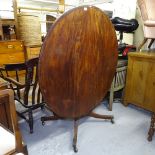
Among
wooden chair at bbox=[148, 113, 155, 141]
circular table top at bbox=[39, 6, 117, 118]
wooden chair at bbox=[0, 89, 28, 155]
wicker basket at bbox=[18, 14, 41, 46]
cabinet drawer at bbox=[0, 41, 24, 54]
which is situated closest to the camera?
wooden chair at bbox=[0, 89, 28, 155]

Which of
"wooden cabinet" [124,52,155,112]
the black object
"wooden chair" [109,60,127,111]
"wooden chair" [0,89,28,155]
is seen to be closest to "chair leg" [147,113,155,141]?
"wooden cabinet" [124,52,155,112]

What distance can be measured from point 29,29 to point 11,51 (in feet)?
1.72

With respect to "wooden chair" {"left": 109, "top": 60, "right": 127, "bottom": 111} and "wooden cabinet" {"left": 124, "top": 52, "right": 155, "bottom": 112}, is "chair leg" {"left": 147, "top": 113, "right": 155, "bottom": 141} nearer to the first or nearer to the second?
"wooden cabinet" {"left": 124, "top": 52, "right": 155, "bottom": 112}

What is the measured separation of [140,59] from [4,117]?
164cm

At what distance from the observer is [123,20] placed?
241cm

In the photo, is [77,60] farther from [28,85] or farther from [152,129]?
[152,129]

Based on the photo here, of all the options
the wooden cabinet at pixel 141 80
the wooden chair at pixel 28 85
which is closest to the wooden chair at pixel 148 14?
the wooden cabinet at pixel 141 80

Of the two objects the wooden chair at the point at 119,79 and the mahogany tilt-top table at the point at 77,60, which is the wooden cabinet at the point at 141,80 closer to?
the wooden chair at the point at 119,79

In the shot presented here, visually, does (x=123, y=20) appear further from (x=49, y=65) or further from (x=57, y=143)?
(x=57, y=143)

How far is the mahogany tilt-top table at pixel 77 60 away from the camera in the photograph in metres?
1.33

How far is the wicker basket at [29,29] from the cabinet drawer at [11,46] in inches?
6.2

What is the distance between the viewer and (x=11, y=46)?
3.18 m

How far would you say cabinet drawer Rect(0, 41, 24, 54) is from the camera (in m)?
3.09

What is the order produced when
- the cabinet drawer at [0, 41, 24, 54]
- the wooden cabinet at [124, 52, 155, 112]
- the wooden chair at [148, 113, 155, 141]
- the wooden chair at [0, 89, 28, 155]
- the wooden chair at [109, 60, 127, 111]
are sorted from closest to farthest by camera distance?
1. the wooden chair at [0, 89, 28, 155]
2. the wooden chair at [148, 113, 155, 141]
3. the wooden cabinet at [124, 52, 155, 112]
4. the wooden chair at [109, 60, 127, 111]
5. the cabinet drawer at [0, 41, 24, 54]
